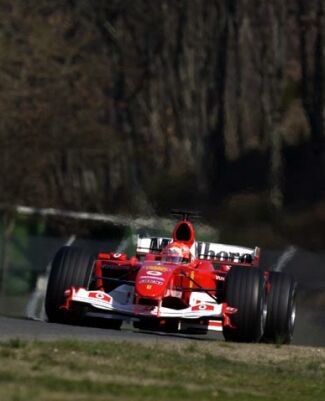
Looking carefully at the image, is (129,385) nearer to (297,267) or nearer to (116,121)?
(297,267)

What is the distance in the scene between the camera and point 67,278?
18.5 m

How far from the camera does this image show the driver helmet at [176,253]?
63.3 feet

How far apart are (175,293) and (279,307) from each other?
1.24 m

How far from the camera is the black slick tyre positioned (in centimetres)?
1848

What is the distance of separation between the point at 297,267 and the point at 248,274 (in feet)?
24.3

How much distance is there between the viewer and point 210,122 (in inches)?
1642

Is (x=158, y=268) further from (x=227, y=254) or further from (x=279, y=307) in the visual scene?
(x=227, y=254)

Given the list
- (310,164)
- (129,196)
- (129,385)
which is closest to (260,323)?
(129,385)

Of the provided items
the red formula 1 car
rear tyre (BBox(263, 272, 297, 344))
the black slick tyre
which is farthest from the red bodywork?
rear tyre (BBox(263, 272, 297, 344))

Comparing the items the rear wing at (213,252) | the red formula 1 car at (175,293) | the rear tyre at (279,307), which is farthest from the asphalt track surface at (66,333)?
the rear wing at (213,252)

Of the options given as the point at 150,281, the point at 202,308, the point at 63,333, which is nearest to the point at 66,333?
the point at 63,333

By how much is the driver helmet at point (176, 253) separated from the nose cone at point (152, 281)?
0.88m

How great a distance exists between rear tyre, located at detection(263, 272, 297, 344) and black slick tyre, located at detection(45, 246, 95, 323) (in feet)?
7.01

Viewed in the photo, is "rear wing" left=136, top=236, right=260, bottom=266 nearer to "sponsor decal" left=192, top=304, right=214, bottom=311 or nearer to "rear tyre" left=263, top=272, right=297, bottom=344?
"rear tyre" left=263, top=272, right=297, bottom=344
